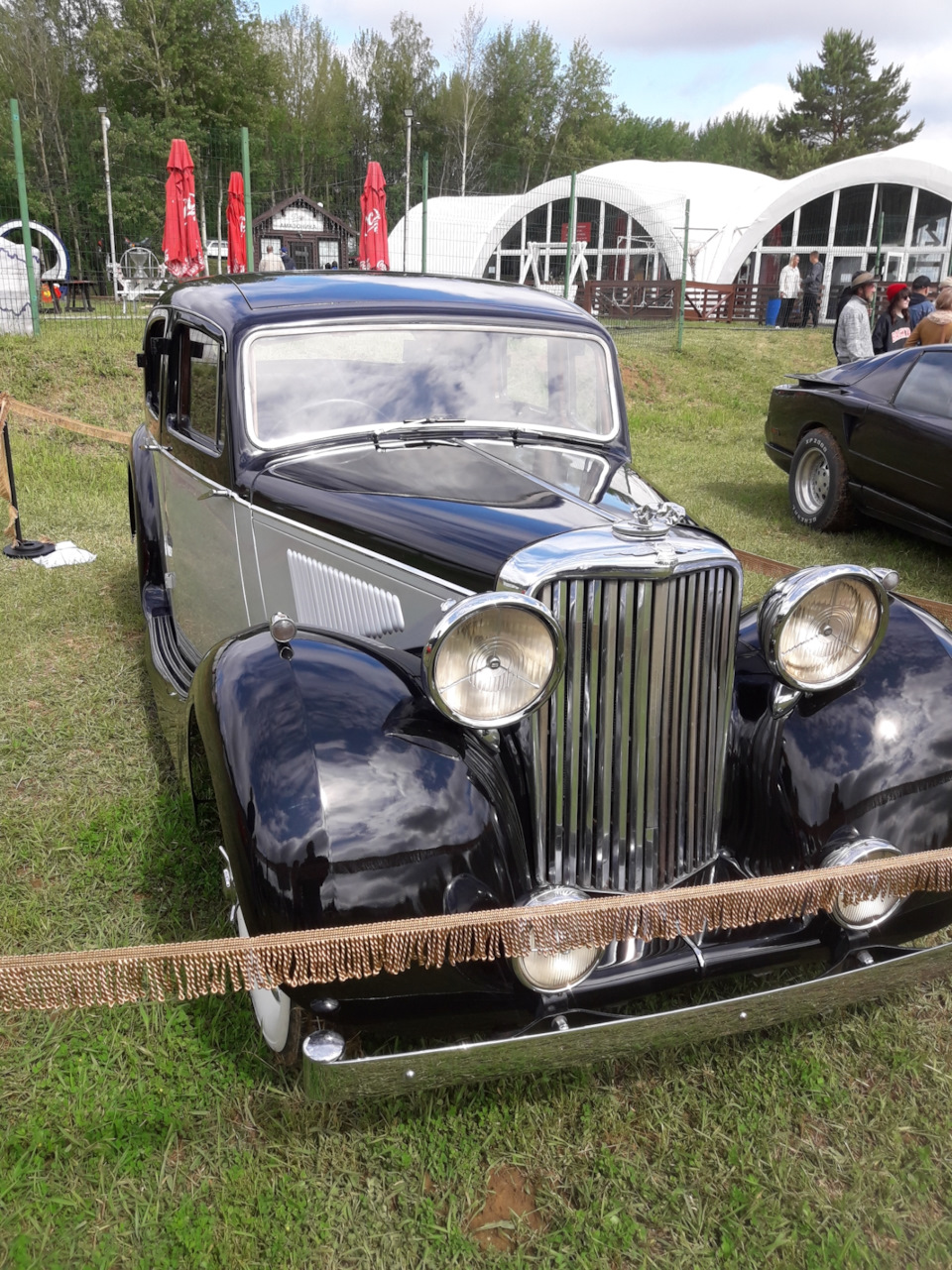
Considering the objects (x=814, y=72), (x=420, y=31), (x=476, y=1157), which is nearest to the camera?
(x=476, y=1157)

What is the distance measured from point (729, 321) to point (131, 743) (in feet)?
74.2

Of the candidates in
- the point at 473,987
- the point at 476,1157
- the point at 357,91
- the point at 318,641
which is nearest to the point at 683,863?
the point at 473,987

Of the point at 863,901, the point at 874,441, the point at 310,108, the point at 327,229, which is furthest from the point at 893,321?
the point at 310,108

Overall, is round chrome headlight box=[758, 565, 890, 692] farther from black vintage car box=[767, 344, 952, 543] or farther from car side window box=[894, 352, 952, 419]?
car side window box=[894, 352, 952, 419]

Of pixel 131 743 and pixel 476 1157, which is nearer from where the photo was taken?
pixel 476 1157

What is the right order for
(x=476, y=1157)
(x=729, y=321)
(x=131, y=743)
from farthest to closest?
(x=729, y=321), (x=131, y=743), (x=476, y=1157)

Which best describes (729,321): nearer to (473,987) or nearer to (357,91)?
(473,987)

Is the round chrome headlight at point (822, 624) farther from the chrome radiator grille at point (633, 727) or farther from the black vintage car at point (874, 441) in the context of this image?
the black vintage car at point (874, 441)

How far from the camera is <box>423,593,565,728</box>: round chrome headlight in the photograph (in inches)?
74.9

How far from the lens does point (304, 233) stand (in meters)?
28.8

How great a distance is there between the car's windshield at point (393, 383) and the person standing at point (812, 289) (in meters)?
19.0

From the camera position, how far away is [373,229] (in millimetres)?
14203

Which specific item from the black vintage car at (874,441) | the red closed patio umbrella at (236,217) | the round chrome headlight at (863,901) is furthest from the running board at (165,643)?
the red closed patio umbrella at (236,217)

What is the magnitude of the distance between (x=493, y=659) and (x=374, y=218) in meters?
13.8
